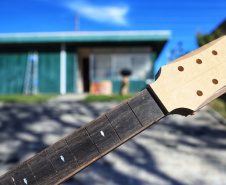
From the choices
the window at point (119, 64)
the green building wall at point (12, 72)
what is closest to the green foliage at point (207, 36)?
the window at point (119, 64)

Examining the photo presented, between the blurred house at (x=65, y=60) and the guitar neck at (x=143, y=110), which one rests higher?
the blurred house at (x=65, y=60)

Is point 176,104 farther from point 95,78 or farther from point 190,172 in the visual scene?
point 95,78

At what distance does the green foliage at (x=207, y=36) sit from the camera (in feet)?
28.6

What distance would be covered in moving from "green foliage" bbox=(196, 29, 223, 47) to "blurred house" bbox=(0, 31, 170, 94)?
338cm

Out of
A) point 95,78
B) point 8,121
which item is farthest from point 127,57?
point 8,121

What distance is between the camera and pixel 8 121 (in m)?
5.64

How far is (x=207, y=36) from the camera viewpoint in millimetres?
9078

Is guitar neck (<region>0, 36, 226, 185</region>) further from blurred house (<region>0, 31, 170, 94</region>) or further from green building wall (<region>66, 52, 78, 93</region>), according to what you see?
green building wall (<region>66, 52, 78, 93</region>)

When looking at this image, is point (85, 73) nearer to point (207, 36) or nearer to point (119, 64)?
point (119, 64)

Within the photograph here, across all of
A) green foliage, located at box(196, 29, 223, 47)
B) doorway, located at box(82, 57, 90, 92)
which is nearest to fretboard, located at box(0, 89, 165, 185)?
green foliage, located at box(196, 29, 223, 47)

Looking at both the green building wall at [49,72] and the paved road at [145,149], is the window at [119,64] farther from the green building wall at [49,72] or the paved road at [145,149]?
the paved road at [145,149]

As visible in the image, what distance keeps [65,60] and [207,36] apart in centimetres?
752

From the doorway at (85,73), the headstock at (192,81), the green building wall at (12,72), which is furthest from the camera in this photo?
the doorway at (85,73)

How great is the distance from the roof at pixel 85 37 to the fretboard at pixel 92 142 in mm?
11551
